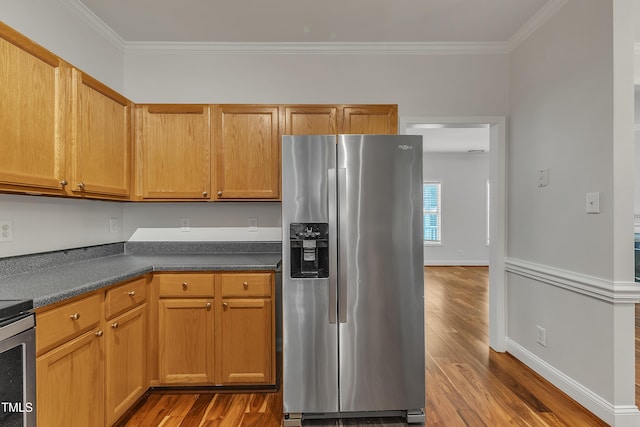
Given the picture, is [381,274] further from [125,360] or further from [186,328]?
[125,360]

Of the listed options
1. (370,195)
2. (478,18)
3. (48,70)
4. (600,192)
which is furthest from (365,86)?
(48,70)

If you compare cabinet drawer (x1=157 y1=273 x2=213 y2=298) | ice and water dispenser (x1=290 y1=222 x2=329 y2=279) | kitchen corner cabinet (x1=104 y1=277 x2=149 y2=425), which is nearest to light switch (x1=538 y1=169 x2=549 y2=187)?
ice and water dispenser (x1=290 y1=222 x2=329 y2=279)

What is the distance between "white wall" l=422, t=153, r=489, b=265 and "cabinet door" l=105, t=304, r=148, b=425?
7096mm

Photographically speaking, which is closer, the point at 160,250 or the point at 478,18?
the point at 478,18

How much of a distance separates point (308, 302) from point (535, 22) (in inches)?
109

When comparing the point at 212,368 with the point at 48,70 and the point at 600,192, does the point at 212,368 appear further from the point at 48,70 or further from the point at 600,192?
the point at 600,192

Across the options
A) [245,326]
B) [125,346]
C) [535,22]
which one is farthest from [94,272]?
[535,22]

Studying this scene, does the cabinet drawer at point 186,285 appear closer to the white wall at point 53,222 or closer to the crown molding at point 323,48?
the white wall at point 53,222

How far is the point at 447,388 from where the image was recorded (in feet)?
8.39

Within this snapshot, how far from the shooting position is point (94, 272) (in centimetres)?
210

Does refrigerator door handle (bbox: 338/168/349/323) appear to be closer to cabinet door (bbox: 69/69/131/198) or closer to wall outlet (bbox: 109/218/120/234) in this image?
cabinet door (bbox: 69/69/131/198)

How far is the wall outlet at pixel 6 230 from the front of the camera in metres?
1.96

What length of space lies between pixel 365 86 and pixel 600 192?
1.93 metres

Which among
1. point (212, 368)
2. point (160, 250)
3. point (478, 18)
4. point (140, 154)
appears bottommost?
point (212, 368)
